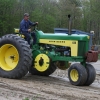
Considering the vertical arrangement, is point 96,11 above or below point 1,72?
above

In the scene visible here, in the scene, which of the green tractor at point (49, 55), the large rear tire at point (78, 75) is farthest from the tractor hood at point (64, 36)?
the large rear tire at point (78, 75)

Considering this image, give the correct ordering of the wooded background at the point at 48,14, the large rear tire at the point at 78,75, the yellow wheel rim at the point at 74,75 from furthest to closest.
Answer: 1. the wooded background at the point at 48,14
2. the yellow wheel rim at the point at 74,75
3. the large rear tire at the point at 78,75

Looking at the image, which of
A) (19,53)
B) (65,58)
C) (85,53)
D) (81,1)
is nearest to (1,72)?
(19,53)

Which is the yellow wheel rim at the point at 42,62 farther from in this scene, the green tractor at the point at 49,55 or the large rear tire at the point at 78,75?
the large rear tire at the point at 78,75

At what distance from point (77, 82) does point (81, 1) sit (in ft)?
142

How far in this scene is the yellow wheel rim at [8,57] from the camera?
10.0 m

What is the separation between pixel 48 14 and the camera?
52375 mm

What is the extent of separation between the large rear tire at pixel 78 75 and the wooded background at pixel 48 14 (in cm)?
3475

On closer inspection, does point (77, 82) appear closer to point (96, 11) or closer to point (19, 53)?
point (19, 53)

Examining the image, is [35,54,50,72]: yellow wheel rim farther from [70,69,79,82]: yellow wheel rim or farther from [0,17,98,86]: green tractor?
[70,69,79,82]: yellow wheel rim

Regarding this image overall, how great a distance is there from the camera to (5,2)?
4625 centimetres

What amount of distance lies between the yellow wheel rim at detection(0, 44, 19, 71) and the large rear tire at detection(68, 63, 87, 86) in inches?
74.7

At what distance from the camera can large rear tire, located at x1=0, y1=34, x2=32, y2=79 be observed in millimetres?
9328

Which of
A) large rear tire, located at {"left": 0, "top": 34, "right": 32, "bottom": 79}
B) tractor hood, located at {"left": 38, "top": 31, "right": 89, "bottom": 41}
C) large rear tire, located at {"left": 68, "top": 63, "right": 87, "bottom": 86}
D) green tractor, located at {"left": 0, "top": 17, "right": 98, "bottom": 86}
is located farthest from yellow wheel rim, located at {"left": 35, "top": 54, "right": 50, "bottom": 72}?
large rear tire, located at {"left": 68, "top": 63, "right": 87, "bottom": 86}
